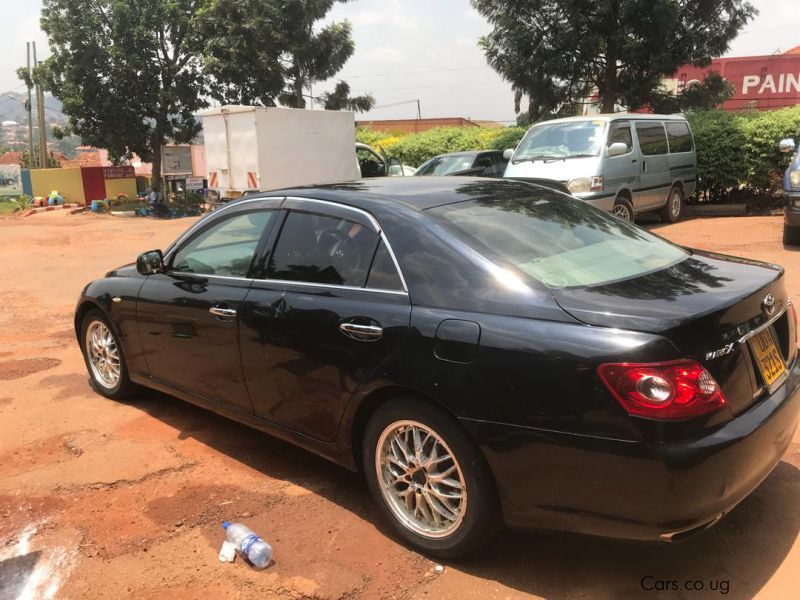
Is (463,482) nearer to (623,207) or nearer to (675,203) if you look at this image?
(623,207)

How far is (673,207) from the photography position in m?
12.9

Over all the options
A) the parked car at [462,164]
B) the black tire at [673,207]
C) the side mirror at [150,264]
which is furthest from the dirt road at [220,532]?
the parked car at [462,164]

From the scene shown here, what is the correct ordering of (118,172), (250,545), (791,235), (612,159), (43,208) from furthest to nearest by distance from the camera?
1. (118,172)
2. (43,208)
3. (612,159)
4. (791,235)
5. (250,545)

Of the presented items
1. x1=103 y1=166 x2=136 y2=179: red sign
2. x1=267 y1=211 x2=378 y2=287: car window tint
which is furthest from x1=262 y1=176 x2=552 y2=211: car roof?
x1=103 y1=166 x2=136 y2=179: red sign

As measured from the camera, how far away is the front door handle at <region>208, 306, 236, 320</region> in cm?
360

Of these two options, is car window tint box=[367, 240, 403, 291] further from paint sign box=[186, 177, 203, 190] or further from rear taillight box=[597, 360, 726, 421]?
paint sign box=[186, 177, 203, 190]

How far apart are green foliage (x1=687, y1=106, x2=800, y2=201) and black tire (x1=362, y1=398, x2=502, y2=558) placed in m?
12.9

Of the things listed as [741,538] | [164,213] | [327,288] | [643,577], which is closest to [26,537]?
[327,288]

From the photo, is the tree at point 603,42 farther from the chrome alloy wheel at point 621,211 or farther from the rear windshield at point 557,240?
the rear windshield at point 557,240

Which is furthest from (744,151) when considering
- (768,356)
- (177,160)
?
(177,160)

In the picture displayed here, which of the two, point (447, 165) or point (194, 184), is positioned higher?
point (194, 184)

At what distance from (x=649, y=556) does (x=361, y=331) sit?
1.55m

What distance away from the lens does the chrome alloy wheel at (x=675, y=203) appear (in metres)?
12.8

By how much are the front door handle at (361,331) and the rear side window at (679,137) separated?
36.9ft
